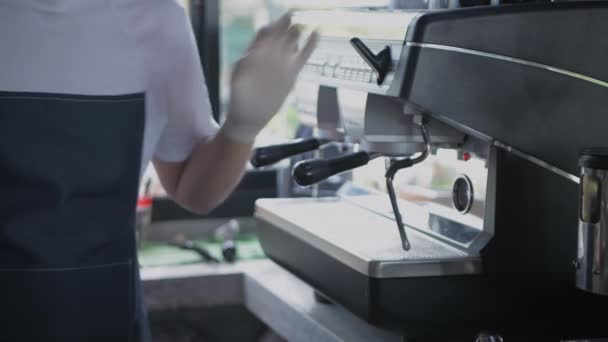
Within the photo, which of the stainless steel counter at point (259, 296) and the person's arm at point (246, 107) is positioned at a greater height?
the person's arm at point (246, 107)

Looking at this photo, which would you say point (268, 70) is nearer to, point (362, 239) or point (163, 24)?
point (163, 24)

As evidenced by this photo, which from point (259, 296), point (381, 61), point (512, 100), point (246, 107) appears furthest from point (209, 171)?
point (259, 296)

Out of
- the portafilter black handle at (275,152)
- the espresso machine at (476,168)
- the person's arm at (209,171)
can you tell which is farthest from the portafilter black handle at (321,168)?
the portafilter black handle at (275,152)

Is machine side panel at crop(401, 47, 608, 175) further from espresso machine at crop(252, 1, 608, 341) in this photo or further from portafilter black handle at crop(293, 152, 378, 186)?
portafilter black handle at crop(293, 152, 378, 186)

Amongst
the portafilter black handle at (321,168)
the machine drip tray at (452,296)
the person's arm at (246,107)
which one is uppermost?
the person's arm at (246,107)

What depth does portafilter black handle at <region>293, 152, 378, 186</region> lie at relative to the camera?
1271 millimetres

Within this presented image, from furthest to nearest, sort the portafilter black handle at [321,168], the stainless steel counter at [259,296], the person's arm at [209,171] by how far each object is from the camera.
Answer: the stainless steel counter at [259,296] < the portafilter black handle at [321,168] < the person's arm at [209,171]

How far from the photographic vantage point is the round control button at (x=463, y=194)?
50.2 inches

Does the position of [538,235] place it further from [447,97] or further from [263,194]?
[263,194]

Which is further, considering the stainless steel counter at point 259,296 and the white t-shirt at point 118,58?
the stainless steel counter at point 259,296

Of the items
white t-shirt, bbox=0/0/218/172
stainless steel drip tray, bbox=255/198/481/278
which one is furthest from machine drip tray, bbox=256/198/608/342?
white t-shirt, bbox=0/0/218/172

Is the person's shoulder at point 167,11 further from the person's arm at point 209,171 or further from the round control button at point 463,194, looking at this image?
the round control button at point 463,194

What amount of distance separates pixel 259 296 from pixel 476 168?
65cm

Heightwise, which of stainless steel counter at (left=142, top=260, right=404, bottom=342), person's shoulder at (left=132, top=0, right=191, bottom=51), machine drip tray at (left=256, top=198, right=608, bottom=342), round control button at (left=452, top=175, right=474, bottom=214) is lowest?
stainless steel counter at (left=142, top=260, right=404, bottom=342)
